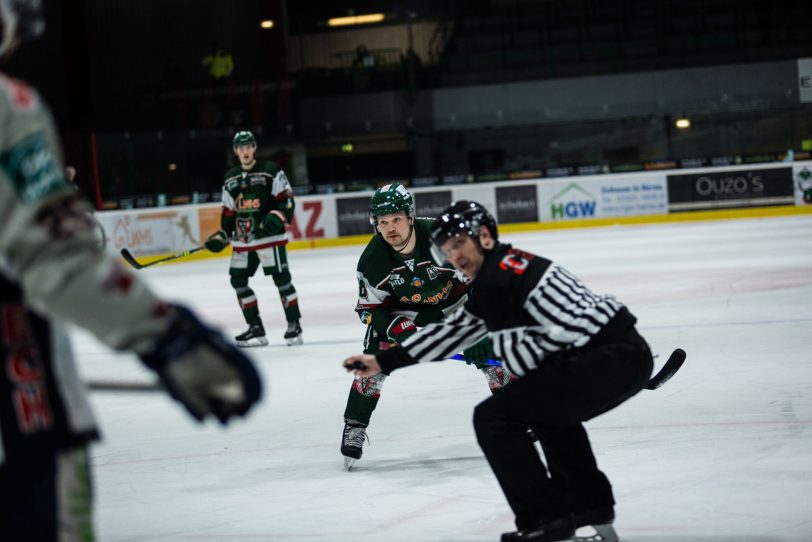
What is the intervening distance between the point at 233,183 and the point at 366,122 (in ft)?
39.0

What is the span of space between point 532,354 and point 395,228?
62.3 inches

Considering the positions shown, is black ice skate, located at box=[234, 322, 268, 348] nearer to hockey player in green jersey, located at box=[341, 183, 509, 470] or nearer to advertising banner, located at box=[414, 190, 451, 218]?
hockey player in green jersey, located at box=[341, 183, 509, 470]

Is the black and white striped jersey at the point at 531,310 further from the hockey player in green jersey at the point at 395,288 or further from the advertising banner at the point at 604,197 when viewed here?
the advertising banner at the point at 604,197

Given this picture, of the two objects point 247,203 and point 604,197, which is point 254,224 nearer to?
point 247,203

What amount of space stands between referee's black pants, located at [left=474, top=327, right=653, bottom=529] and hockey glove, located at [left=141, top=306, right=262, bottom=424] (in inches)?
61.6

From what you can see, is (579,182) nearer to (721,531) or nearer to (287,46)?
(287,46)

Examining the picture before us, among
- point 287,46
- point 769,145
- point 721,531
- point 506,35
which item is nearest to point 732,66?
point 769,145

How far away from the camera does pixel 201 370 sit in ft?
4.88

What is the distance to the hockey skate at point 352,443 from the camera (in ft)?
13.8

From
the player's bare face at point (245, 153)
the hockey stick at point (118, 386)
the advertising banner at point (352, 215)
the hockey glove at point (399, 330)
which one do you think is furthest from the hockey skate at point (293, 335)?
the advertising banner at point (352, 215)

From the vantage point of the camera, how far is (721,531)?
10.3ft

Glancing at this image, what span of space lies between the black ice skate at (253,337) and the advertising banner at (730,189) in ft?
35.7

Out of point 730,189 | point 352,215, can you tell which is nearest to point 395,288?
point 352,215

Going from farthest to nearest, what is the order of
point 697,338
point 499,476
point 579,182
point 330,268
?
point 579,182, point 330,268, point 697,338, point 499,476
